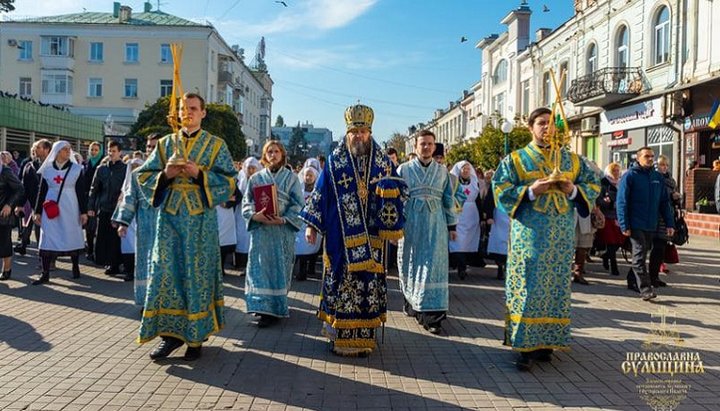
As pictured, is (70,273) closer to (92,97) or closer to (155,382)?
(155,382)

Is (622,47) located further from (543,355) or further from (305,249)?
(543,355)

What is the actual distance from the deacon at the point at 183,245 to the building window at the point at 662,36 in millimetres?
22347

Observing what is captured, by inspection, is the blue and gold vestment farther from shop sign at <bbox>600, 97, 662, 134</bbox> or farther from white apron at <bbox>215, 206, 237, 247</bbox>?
shop sign at <bbox>600, 97, 662, 134</bbox>

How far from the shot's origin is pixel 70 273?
10234 millimetres

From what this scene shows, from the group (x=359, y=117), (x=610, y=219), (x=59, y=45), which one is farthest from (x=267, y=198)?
(x=59, y=45)

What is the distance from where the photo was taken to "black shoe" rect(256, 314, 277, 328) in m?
6.84

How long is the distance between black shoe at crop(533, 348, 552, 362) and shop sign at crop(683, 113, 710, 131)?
60.6ft

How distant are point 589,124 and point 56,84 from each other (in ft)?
141

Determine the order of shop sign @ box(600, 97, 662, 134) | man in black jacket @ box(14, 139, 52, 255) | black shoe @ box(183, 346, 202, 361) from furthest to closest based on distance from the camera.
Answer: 1. shop sign @ box(600, 97, 662, 134)
2. man in black jacket @ box(14, 139, 52, 255)
3. black shoe @ box(183, 346, 202, 361)

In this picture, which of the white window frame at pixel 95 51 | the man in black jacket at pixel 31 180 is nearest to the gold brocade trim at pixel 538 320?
the man in black jacket at pixel 31 180

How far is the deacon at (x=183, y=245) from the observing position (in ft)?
17.7

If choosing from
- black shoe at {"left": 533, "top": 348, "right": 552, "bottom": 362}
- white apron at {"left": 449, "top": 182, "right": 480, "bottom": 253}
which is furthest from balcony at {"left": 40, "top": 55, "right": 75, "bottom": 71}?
black shoe at {"left": 533, "top": 348, "right": 552, "bottom": 362}

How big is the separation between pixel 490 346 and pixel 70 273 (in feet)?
23.6

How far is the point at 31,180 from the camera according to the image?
36.3 feet
